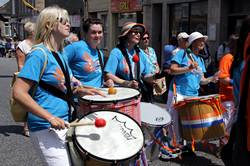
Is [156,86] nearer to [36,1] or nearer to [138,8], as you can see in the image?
[138,8]

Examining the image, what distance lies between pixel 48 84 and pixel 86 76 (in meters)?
1.41

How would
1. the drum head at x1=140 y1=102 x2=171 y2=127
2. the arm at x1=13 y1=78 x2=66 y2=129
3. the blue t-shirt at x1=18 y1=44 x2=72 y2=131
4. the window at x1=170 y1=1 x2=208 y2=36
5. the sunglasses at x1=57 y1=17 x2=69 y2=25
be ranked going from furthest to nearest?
the window at x1=170 y1=1 x2=208 y2=36
the drum head at x1=140 y1=102 x2=171 y2=127
the sunglasses at x1=57 y1=17 x2=69 y2=25
the blue t-shirt at x1=18 y1=44 x2=72 y2=131
the arm at x1=13 y1=78 x2=66 y2=129

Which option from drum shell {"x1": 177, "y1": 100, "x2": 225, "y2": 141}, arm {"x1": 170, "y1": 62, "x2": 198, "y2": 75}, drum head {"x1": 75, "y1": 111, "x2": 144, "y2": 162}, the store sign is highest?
the store sign

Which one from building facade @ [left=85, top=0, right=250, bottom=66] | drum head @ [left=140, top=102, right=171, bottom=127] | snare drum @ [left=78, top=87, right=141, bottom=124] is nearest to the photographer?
snare drum @ [left=78, top=87, right=141, bottom=124]

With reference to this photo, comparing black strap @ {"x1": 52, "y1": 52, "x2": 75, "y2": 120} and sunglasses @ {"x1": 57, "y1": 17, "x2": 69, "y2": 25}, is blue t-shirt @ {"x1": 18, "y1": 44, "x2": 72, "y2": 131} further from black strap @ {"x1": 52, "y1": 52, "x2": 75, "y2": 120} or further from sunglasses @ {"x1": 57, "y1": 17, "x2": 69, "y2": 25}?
sunglasses @ {"x1": 57, "y1": 17, "x2": 69, "y2": 25}

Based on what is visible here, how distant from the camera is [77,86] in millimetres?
2984

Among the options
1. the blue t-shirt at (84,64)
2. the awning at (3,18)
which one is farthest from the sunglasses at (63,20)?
the awning at (3,18)

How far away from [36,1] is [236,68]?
39.3 meters

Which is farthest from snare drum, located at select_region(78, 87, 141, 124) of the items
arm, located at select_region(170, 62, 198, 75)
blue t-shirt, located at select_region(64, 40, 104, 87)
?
arm, located at select_region(170, 62, 198, 75)

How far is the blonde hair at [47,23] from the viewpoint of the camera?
2.60 metres

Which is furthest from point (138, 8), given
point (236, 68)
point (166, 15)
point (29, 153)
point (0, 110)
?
point (236, 68)

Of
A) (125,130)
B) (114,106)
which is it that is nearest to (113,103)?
(114,106)

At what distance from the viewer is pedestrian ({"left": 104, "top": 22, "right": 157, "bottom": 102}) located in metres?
4.27

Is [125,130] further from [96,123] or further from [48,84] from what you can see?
[48,84]
